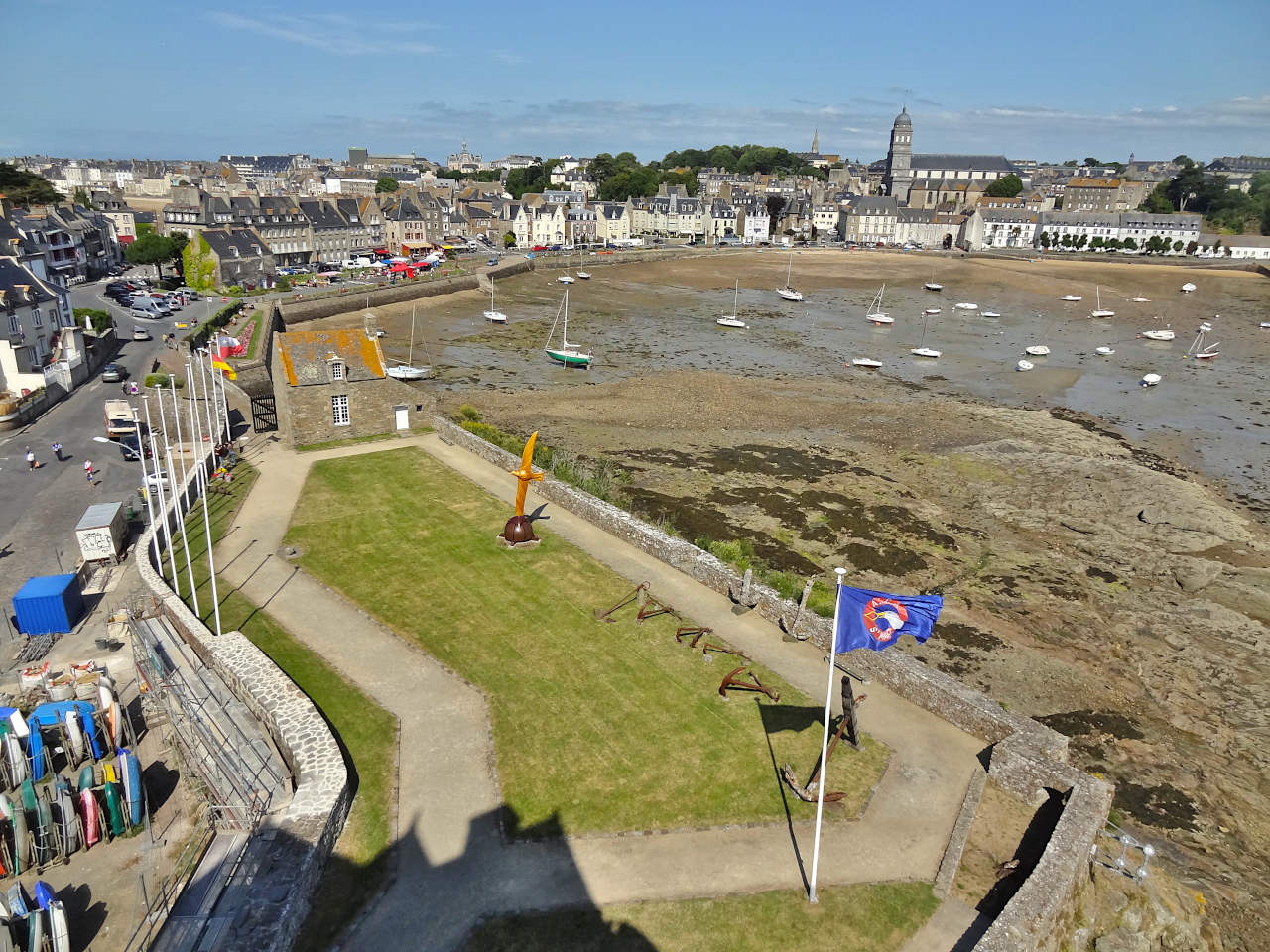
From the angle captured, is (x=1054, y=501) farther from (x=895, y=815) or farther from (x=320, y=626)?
(x=320, y=626)

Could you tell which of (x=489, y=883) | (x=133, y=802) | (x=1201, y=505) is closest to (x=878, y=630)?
(x=489, y=883)

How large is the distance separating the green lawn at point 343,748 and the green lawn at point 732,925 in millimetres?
1872

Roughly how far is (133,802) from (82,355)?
35.3m

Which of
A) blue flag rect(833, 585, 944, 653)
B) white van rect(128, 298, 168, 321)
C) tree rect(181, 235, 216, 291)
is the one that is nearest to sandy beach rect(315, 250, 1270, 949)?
blue flag rect(833, 585, 944, 653)

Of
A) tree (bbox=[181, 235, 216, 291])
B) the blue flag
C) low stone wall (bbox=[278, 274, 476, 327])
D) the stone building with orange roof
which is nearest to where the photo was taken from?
the blue flag

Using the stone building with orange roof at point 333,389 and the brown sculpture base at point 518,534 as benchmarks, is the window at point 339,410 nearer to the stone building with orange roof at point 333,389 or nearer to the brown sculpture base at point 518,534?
the stone building with orange roof at point 333,389

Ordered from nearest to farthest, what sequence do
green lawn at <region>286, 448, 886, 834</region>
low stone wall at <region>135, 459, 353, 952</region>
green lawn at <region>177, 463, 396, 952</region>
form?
low stone wall at <region>135, 459, 353, 952</region>, green lawn at <region>177, 463, 396, 952</region>, green lawn at <region>286, 448, 886, 834</region>

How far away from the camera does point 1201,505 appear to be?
29.8 meters

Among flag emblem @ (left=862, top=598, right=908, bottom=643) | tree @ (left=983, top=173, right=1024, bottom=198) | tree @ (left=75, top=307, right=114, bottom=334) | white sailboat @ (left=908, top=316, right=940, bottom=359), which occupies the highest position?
tree @ (left=983, top=173, right=1024, bottom=198)

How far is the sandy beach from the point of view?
17094 mm

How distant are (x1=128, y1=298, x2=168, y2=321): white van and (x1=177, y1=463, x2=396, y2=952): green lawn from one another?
42.8m

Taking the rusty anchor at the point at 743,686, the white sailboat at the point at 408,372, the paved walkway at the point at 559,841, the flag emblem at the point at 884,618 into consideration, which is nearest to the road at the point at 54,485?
the paved walkway at the point at 559,841

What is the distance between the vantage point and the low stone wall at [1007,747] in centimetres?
1005

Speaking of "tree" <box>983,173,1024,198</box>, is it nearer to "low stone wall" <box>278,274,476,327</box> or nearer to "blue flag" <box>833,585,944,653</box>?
"low stone wall" <box>278,274,476,327</box>
